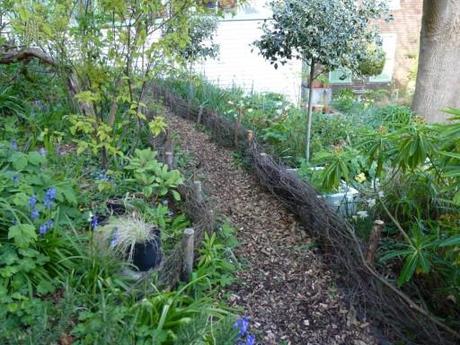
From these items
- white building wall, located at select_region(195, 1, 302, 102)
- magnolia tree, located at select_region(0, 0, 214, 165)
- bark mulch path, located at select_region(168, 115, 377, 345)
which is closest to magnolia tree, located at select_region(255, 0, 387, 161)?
magnolia tree, located at select_region(0, 0, 214, 165)

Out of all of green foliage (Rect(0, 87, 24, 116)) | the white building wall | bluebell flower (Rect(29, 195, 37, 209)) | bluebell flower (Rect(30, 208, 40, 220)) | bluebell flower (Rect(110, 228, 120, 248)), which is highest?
the white building wall

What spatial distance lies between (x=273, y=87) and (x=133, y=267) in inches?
345

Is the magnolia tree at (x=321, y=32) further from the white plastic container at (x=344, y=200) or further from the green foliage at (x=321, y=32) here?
the white plastic container at (x=344, y=200)

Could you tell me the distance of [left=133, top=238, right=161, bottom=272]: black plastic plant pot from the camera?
269 centimetres

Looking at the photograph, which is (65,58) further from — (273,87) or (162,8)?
(273,87)

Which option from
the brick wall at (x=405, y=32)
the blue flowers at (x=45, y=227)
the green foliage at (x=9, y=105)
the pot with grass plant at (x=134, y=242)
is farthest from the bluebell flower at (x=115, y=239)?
the brick wall at (x=405, y=32)

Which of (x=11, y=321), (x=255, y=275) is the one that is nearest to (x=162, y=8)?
(x=255, y=275)

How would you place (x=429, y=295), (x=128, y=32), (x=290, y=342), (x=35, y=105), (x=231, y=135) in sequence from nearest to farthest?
(x=290, y=342) → (x=429, y=295) → (x=128, y=32) → (x=35, y=105) → (x=231, y=135)

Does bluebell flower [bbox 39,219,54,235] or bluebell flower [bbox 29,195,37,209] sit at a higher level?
bluebell flower [bbox 29,195,37,209]

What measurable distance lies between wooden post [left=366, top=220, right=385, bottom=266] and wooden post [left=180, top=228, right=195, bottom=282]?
44.6 inches

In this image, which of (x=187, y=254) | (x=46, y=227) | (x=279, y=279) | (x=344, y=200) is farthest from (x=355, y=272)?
(x=46, y=227)

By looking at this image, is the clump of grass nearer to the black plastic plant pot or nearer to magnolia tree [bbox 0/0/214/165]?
the black plastic plant pot

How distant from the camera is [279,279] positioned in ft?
10.3

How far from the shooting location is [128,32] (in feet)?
11.8
